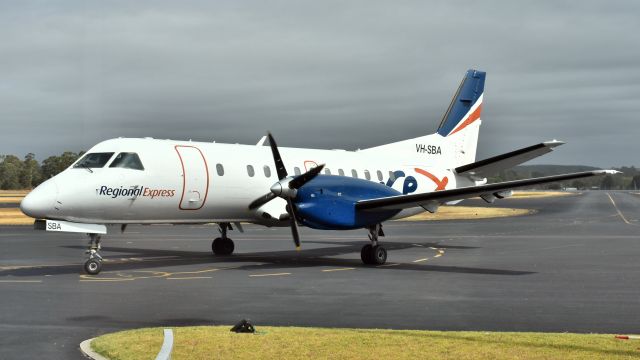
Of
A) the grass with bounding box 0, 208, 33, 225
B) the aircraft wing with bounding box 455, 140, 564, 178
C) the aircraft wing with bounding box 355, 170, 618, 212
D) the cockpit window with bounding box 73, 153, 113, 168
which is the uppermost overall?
the aircraft wing with bounding box 455, 140, 564, 178

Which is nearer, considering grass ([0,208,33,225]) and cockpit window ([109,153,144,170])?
cockpit window ([109,153,144,170])

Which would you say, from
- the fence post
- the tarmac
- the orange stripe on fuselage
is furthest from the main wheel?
the fence post

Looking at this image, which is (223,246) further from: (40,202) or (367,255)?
(40,202)

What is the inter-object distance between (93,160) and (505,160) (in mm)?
13541

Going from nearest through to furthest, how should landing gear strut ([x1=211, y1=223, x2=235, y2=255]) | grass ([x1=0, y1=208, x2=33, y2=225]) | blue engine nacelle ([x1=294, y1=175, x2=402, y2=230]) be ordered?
blue engine nacelle ([x1=294, y1=175, x2=402, y2=230]) < landing gear strut ([x1=211, y1=223, x2=235, y2=255]) < grass ([x1=0, y1=208, x2=33, y2=225])

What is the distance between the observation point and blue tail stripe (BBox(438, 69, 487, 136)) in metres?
30.2

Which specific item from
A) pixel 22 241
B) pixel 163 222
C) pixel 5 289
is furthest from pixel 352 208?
pixel 22 241

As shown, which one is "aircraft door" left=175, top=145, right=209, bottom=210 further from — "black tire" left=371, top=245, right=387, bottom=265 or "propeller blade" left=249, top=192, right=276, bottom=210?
"black tire" left=371, top=245, right=387, bottom=265

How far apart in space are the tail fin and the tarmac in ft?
12.1

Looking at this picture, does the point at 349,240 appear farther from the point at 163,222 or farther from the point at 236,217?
the point at 163,222

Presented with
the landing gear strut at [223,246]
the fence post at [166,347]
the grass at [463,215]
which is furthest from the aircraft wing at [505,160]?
the grass at [463,215]

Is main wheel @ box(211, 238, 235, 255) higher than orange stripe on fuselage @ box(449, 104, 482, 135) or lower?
lower

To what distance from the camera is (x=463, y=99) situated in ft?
99.5

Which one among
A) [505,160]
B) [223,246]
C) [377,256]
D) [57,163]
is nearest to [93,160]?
[223,246]
